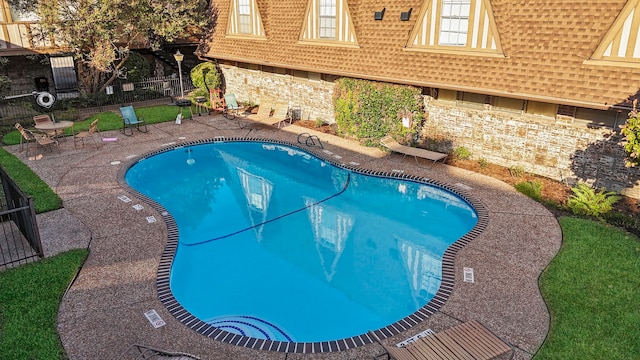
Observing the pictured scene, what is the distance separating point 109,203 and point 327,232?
6216 mm

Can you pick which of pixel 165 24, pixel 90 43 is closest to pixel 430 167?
pixel 165 24

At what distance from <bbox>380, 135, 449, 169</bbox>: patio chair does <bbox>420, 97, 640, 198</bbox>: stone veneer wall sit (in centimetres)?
104

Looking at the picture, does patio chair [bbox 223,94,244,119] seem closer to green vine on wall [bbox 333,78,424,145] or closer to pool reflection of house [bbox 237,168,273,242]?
green vine on wall [bbox 333,78,424,145]

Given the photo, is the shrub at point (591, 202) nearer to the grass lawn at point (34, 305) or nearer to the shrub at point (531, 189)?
the shrub at point (531, 189)

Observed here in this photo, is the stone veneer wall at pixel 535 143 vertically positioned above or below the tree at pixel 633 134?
below

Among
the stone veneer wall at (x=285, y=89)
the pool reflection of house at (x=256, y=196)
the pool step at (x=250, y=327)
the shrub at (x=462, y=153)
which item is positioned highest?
the stone veneer wall at (x=285, y=89)

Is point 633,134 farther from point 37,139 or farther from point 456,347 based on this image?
point 37,139

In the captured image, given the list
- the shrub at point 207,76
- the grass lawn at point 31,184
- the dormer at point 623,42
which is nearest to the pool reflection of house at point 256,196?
the grass lawn at point 31,184

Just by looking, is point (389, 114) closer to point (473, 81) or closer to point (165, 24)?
point (473, 81)

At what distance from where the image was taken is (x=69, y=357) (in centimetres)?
746

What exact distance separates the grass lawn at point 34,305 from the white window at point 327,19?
43.6 feet

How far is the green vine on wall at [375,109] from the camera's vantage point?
1705cm

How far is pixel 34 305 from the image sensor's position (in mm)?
8742

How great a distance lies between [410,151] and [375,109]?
230 centimetres
